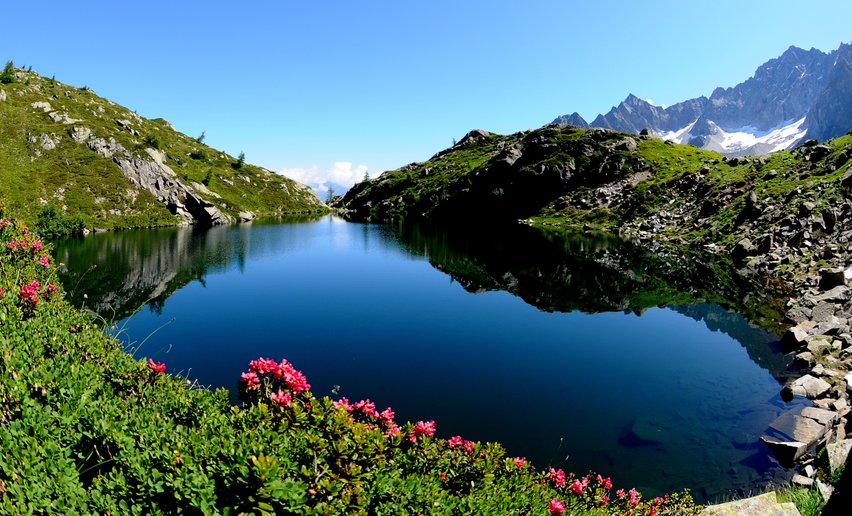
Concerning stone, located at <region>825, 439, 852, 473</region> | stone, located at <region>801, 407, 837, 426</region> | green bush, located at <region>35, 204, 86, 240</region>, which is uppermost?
green bush, located at <region>35, 204, 86, 240</region>

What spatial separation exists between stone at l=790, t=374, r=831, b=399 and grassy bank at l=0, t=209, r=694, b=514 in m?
21.0

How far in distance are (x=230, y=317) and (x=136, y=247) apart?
6037 cm

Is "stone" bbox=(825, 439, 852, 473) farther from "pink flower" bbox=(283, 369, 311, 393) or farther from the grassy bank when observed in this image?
"pink flower" bbox=(283, 369, 311, 393)

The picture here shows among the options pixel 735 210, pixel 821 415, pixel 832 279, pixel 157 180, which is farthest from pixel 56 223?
pixel 735 210

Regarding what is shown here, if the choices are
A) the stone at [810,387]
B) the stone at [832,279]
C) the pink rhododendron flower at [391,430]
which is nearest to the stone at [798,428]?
the stone at [810,387]

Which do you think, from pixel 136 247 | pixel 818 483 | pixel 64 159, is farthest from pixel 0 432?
pixel 64 159

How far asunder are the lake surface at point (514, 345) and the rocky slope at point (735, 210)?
2776 millimetres

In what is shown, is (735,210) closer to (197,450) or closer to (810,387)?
(810,387)

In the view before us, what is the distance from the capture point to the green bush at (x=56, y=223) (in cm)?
9412

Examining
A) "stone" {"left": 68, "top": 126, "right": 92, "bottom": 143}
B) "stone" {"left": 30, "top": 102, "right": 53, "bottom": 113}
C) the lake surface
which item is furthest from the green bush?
"stone" {"left": 30, "top": 102, "right": 53, "bottom": 113}

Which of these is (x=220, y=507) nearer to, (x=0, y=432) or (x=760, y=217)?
(x=0, y=432)

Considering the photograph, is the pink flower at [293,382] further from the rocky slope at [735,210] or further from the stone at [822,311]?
the stone at [822,311]

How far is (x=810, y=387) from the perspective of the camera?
84.1ft

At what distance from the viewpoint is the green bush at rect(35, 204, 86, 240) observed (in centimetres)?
9412
